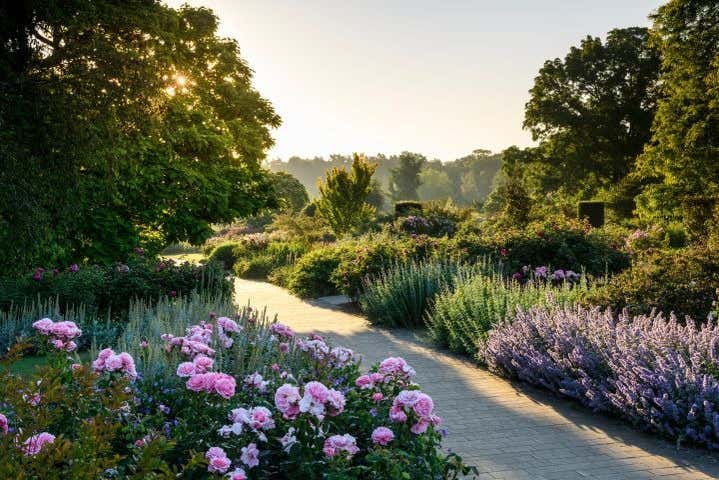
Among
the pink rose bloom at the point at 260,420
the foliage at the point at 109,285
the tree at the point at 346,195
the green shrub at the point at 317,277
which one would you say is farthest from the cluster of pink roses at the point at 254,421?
the tree at the point at 346,195

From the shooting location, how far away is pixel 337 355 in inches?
179

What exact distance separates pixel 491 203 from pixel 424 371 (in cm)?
4411

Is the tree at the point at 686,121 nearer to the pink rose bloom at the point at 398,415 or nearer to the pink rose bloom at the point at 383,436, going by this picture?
the pink rose bloom at the point at 398,415

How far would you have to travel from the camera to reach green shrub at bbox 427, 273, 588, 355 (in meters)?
7.64

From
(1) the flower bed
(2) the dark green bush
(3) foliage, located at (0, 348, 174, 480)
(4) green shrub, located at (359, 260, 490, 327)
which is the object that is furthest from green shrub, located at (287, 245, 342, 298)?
(3) foliage, located at (0, 348, 174, 480)

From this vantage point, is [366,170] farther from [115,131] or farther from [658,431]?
[658,431]

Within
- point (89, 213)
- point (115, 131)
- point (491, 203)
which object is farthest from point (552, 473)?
point (491, 203)

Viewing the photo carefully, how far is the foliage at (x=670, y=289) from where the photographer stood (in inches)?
278

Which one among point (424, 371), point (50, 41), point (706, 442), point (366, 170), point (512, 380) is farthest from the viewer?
point (366, 170)

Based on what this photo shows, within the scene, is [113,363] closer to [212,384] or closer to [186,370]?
[186,370]

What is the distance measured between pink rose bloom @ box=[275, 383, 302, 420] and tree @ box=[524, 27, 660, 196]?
32740mm

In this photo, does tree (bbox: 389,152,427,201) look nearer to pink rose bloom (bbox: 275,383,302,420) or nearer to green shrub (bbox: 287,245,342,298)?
green shrub (bbox: 287,245,342,298)

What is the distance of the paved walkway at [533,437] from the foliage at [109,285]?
3.62 meters

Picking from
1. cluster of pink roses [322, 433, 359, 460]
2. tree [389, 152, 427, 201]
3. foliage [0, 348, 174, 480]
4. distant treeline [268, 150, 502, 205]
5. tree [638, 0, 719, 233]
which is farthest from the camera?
distant treeline [268, 150, 502, 205]
